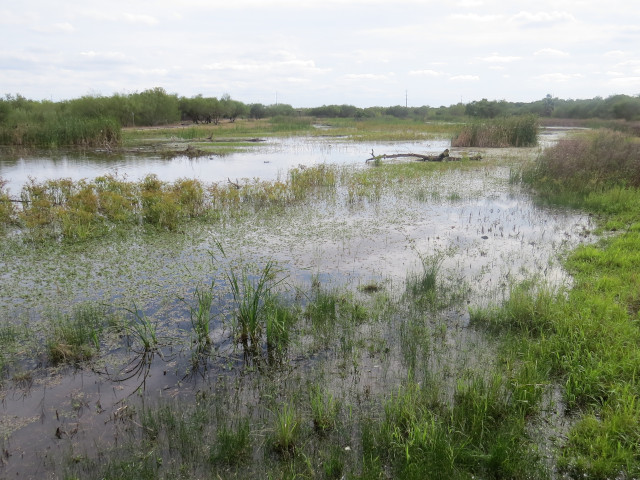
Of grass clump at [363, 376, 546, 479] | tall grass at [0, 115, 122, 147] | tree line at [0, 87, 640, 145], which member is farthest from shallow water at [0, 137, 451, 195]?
grass clump at [363, 376, 546, 479]

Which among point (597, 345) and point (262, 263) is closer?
point (597, 345)

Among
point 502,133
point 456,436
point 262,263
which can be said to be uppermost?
point 502,133

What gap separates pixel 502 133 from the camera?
22.6 meters

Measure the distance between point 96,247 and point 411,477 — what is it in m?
6.85

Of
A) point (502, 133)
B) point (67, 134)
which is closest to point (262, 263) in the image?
point (502, 133)

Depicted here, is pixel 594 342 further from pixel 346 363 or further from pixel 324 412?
pixel 324 412

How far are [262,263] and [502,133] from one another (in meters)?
19.7

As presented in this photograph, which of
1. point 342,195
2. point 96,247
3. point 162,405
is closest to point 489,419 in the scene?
point 162,405

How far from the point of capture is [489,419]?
3.38 m

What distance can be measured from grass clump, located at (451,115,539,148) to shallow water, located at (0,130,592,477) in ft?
38.3

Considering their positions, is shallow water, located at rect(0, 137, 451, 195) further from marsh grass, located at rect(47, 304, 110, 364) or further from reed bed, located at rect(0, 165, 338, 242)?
marsh grass, located at rect(47, 304, 110, 364)

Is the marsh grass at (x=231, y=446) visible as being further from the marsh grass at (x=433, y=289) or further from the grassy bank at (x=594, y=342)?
the marsh grass at (x=433, y=289)

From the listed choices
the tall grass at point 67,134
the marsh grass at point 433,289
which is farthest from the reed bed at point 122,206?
the tall grass at point 67,134

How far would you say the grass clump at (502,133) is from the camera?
869 inches
